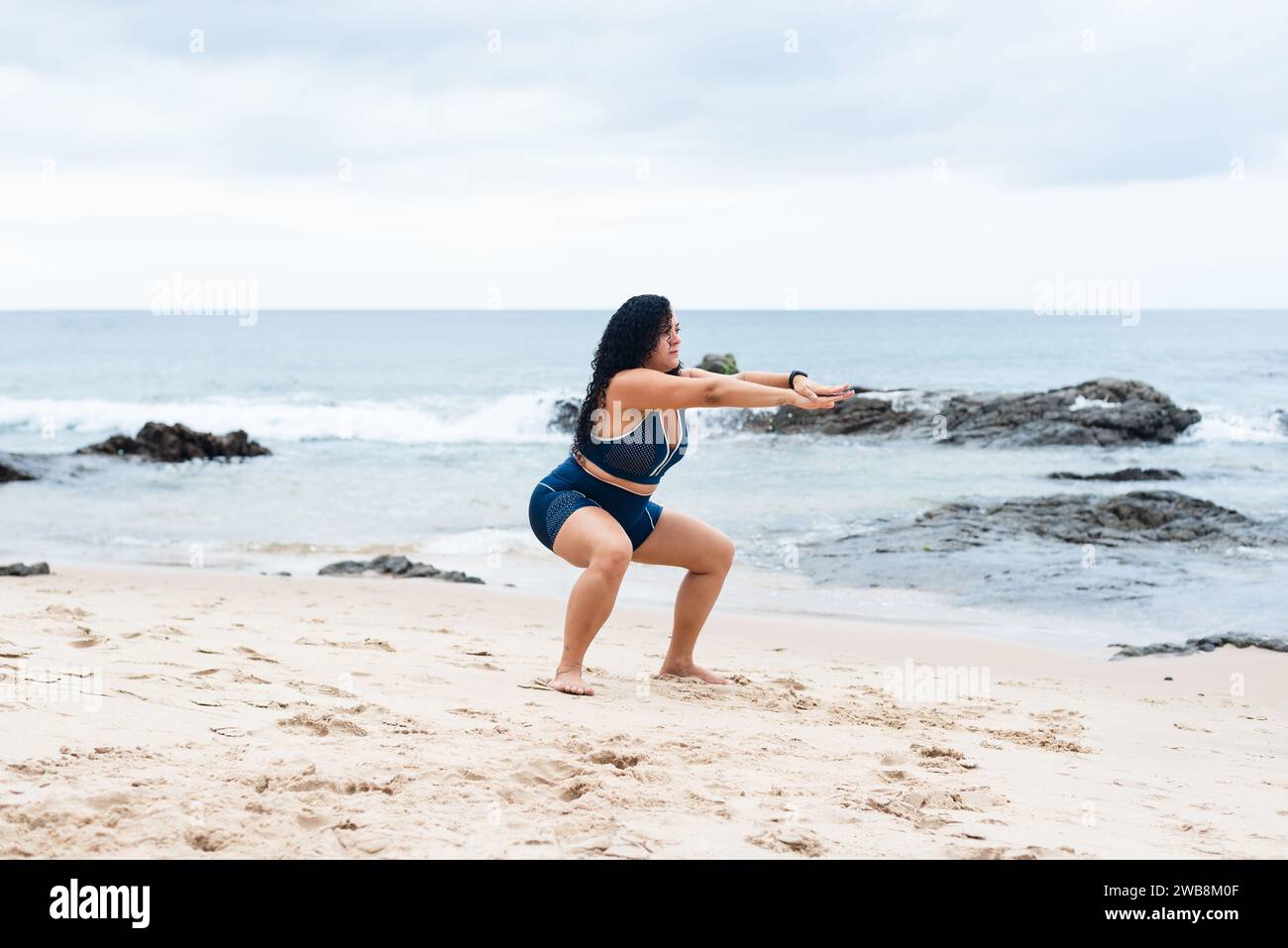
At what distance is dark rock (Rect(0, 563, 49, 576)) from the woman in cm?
504

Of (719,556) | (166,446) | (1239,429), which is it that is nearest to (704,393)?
(719,556)

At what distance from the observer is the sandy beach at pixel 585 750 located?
307 cm

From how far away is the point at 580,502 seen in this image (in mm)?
5172

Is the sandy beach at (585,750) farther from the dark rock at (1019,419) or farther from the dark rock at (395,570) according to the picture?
the dark rock at (1019,419)

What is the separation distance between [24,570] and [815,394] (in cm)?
647

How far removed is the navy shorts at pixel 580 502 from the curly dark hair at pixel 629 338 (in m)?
0.28

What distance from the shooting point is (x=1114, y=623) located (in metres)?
8.50

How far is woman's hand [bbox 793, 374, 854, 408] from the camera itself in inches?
183

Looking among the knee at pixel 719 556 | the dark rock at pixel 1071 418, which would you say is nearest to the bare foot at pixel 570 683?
the knee at pixel 719 556

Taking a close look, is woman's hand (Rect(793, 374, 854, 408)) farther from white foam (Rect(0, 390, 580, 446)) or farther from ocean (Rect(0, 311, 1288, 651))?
white foam (Rect(0, 390, 580, 446))

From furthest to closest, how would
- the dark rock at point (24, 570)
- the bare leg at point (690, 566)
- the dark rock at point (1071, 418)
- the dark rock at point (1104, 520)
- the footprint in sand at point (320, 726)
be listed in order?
the dark rock at point (1071, 418) < the dark rock at point (1104, 520) < the dark rock at point (24, 570) < the bare leg at point (690, 566) < the footprint in sand at point (320, 726)

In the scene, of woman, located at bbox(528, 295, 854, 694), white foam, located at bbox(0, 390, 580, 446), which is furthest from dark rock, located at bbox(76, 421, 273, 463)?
woman, located at bbox(528, 295, 854, 694)
